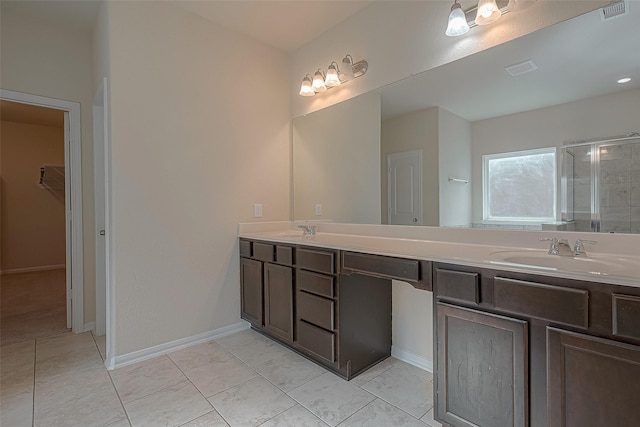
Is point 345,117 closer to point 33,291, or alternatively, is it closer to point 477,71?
point 477,71

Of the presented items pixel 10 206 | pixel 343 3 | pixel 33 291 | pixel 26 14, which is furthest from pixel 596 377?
pixel 10 206

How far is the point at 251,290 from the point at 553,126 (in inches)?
92.9

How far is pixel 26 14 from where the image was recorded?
2.47 meters

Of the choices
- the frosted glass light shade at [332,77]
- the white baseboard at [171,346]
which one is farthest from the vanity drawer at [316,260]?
the frosted glass light shade at [332,77]

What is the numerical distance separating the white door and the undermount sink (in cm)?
72

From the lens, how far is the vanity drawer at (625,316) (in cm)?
96

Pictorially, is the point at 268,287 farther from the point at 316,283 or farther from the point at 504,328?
the point at 504,328

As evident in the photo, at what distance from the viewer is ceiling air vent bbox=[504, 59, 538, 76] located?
1.65 metres

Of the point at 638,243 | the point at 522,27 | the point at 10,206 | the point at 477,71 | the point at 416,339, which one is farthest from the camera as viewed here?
the point at 10,206

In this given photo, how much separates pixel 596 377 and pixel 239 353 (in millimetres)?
2080

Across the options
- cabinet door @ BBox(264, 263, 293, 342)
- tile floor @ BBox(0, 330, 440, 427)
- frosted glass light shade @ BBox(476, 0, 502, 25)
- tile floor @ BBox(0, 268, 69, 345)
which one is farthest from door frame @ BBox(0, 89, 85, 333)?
frosted glass light shade @ BBox(476, 0, 502, 25)

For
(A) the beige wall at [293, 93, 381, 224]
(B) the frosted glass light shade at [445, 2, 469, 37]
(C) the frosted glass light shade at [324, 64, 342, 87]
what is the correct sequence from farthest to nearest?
(C) the frosted glass light shade at [324, 64, 342, 87] → (A) the beige wall at [293, 93, 381, 224] → (B) the frosted glass light shade at [445, 2, 469, 37]

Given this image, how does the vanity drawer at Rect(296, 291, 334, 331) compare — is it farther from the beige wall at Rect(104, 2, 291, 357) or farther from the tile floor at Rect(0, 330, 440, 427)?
the beige wall at Rect(104, 2, 291, 357)

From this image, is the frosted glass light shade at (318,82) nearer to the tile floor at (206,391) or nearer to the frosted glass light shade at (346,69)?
the frosted glass light shade at (346,69)
